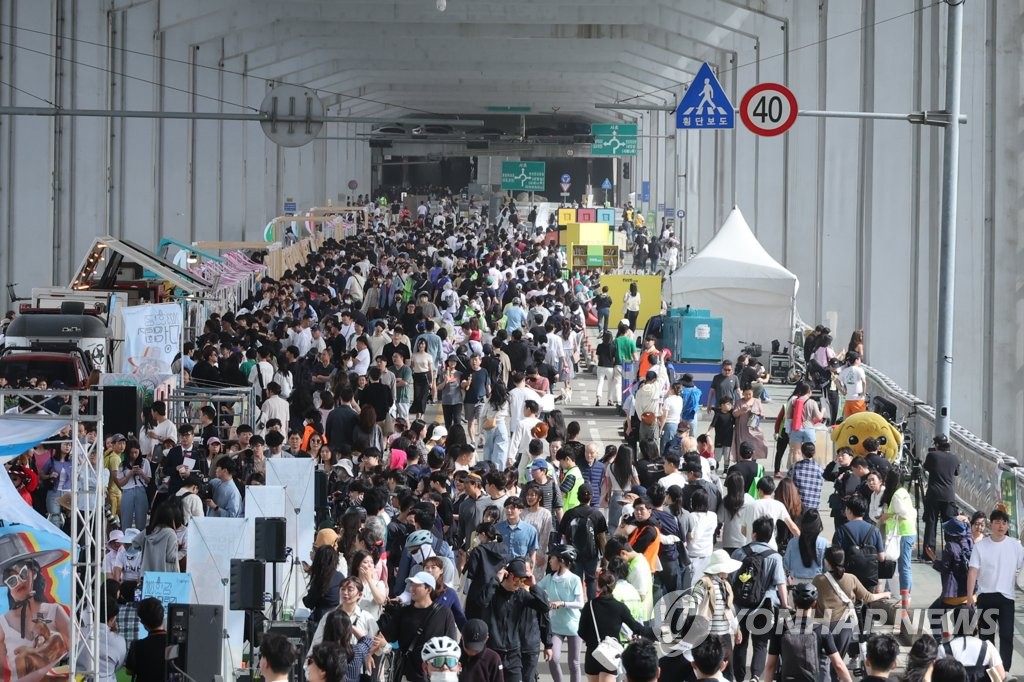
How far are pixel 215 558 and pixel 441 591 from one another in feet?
6.14

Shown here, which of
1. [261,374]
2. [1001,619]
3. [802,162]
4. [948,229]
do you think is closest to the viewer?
[1001,619]

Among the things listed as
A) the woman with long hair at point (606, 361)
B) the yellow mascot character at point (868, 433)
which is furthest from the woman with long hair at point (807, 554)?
the woman with long hair at point (606, 361)

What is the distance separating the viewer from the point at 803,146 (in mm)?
38719

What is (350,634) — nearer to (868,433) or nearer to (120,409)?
(120,409)

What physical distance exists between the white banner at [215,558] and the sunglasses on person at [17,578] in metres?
1.20

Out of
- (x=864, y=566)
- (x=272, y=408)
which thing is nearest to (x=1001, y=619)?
(x=864, y=566)

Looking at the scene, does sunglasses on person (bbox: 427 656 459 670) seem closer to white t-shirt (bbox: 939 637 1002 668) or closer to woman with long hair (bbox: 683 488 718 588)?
white t-shirt (bbox: 939 637 1002 668)

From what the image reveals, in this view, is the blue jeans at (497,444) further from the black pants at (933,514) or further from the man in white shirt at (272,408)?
the black pants at (933,514)

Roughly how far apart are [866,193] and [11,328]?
16.7 meters

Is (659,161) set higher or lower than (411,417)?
higher

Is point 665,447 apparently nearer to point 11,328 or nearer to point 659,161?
point 11,328

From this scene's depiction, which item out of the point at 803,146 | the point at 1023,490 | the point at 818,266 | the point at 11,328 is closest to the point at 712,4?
the point at 803,146

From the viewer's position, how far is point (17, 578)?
10484mm

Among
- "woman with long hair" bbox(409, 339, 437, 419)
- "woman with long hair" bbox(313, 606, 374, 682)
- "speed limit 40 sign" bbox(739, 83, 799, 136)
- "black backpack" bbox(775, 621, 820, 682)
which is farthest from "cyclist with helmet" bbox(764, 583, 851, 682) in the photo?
"woman with long hair" bbox(409, 339, 437, 419)
